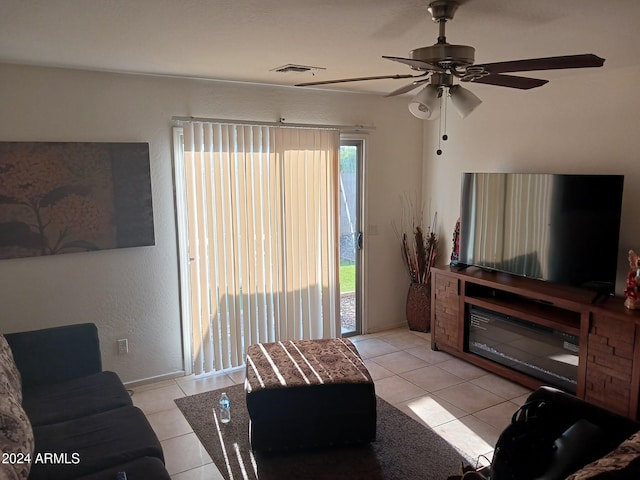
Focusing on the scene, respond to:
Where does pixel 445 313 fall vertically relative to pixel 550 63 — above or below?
below

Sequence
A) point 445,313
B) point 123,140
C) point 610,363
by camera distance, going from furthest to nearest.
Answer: point 445,313 → point 123,140 → point 610,363

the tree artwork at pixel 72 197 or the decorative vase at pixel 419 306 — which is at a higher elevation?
the tree artwork at pixel 72 197

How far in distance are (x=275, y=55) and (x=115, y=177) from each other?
149 centimetres

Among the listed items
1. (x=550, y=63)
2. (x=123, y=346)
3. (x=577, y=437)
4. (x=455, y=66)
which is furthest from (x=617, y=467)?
(x=123, y=346)

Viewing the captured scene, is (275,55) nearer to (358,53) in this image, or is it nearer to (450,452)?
(358,53)

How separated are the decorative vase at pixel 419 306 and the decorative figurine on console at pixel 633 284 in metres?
2.00

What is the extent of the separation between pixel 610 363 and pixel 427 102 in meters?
2.16

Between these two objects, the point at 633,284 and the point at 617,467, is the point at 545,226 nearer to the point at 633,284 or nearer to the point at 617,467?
the point at 633,284

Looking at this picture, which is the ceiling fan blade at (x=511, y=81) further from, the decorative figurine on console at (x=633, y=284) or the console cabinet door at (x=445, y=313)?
the console cabinet door at (x=445, y=313)


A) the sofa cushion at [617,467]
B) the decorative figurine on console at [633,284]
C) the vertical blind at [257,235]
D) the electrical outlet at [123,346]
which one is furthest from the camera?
the vertical blind at [257,235]

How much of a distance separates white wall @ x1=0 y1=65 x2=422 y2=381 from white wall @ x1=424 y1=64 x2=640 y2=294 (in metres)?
1.13

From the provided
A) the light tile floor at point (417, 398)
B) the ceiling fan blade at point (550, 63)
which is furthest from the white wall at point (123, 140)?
the ceiling fan blade at point (550, 63)

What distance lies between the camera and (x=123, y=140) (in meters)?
3.65

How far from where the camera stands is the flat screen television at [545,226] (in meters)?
3.40
